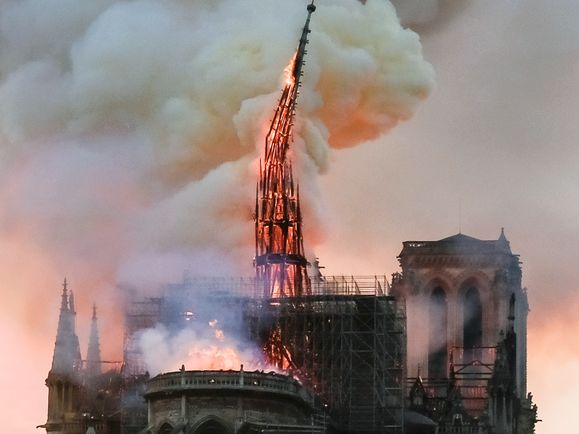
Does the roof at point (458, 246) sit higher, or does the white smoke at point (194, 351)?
the roof at point (458, 246)

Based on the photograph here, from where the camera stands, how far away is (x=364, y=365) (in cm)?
15275

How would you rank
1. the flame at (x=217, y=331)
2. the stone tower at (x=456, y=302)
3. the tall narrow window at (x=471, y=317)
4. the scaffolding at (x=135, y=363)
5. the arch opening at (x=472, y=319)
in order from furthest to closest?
the tall narrow window at (x=471, y=317) → the arch opening at (x=472, y=319) → the stone tower at (x=456, y=302) → the scaffolding at (x=135, y=363) → the flame at (x=217, y=331)

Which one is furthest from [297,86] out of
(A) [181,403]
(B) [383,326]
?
(A) [181,403]

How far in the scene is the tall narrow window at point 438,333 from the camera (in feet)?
616

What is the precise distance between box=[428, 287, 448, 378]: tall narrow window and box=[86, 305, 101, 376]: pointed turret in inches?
1309

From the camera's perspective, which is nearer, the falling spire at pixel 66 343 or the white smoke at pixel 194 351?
the white smoke at pixel 194 351

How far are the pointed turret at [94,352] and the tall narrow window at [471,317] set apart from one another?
117 feet

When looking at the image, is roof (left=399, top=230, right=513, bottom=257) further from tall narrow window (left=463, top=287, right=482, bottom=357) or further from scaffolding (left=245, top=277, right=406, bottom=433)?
scaffolding (left=245, top=277, right=406, bottom=433)

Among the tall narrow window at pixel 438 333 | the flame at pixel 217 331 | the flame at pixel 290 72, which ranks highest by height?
the flame at pixel 290 72

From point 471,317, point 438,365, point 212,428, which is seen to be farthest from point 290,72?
point 212,428

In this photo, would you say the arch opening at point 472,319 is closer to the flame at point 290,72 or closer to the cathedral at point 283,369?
the cathedral at point 283,369

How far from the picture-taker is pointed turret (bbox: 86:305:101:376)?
16675cm

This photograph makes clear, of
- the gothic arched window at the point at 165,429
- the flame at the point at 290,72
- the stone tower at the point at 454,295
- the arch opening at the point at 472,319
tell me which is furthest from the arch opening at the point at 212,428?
the arch opening at the point at 472,319

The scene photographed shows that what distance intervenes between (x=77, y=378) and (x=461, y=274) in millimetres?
40607
